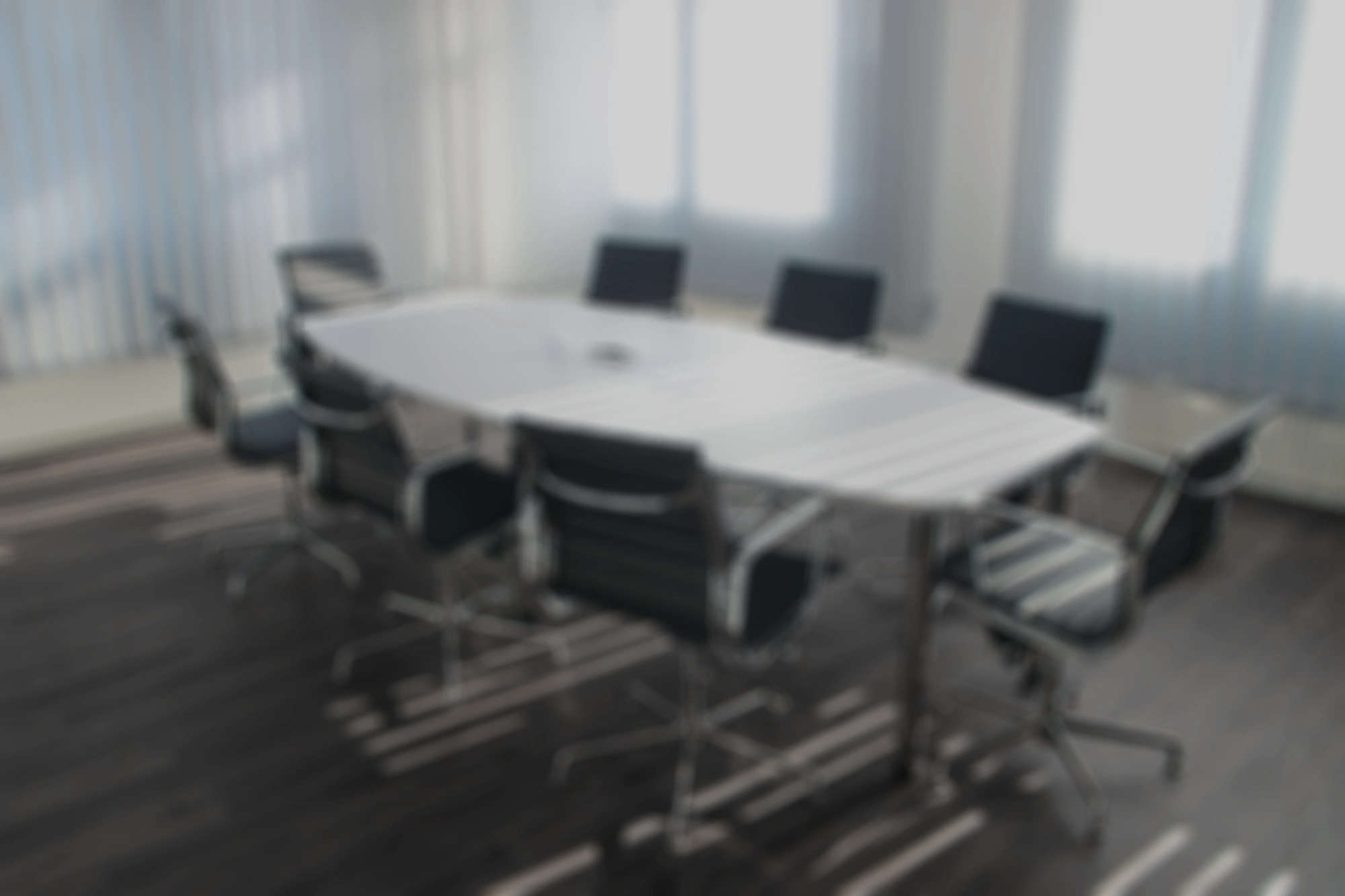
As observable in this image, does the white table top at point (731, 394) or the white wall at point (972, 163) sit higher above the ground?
the white wall at point (972, 163)

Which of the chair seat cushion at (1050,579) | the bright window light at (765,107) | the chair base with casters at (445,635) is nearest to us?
the chair seat cushion at (1050,579)

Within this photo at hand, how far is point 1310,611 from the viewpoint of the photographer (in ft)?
14.2

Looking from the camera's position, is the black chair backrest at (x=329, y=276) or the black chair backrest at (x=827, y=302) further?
the black chair backrest at (x=329, y=276)

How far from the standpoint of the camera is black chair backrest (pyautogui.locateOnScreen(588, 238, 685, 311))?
222 inches

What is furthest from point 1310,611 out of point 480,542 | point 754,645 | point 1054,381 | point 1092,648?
point 480,542

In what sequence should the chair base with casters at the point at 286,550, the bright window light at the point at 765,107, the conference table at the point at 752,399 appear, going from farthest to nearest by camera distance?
the bright window light at the point at 765,107 → the chair base with casters at the point at 286,550 → the conference table at the point at 752,399

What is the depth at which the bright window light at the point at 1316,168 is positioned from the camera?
4.65 m

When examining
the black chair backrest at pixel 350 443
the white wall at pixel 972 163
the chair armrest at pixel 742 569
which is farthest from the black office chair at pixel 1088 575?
the white wall at pixel 972 163

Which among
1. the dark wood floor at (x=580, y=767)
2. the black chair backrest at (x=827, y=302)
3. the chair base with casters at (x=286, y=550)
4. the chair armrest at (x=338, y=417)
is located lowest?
the dark wood floor at (x=580, y=767)

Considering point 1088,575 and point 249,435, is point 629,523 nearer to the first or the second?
point 1088,575

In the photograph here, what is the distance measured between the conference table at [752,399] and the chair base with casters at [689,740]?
0.37 meters

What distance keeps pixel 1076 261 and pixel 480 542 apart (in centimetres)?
329

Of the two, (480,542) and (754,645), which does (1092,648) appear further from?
(480,542)

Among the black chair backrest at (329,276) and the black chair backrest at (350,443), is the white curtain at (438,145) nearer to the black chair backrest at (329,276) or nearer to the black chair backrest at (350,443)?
the black chair backrest at (329,276)
